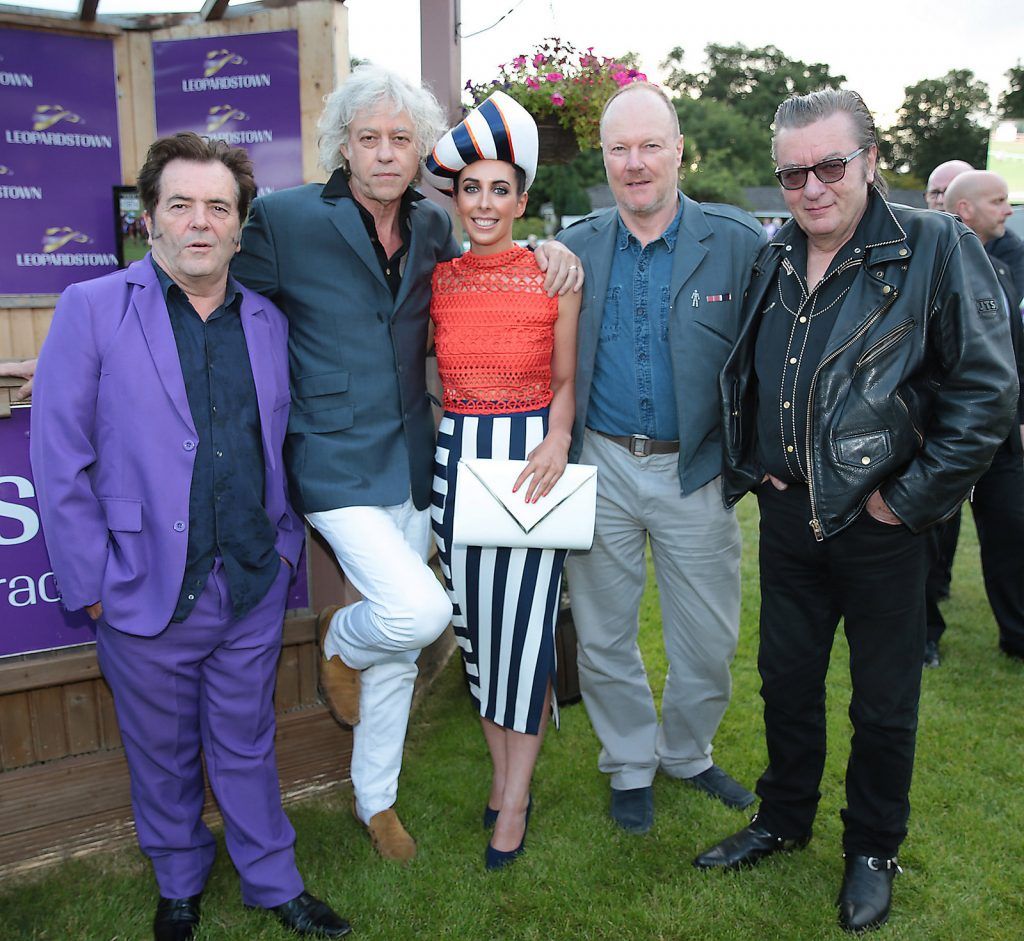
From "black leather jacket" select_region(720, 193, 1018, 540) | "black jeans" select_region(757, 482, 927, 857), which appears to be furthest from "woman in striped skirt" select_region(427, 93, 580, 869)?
"black leather jacket" select_region(720, 193, 1018, 540)

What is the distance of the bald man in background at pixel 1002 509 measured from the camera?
4602mm

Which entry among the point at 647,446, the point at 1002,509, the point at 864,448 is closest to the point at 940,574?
the point at 1002,509

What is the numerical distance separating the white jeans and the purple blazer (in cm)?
53

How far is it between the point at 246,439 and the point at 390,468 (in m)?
0.45

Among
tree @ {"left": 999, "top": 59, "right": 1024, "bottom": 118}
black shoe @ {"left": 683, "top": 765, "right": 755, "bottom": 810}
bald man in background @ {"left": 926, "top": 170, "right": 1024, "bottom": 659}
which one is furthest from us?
tree @ {"left": 999, "top": 59, "right": 1024, "bottom": 118}

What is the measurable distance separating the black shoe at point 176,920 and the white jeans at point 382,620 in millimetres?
627

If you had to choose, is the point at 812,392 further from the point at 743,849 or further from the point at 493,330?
the point at 743,849

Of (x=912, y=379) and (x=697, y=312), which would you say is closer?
(x=912, y=379)

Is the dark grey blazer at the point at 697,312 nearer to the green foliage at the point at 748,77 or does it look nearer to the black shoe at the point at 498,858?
the black shoe at the point at 498,858

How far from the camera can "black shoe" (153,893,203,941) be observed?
2629mm

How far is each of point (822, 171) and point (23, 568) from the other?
2592 mm

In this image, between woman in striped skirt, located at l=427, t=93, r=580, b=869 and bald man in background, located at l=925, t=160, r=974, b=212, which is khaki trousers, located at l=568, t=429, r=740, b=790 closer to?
woman in striped skirt, located at l=427, t=93, r=580, b=869

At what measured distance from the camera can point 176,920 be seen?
2639mm

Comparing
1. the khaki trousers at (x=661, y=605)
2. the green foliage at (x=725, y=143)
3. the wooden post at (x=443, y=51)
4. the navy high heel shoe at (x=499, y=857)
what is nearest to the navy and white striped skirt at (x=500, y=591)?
the khaki trousers at (x=661, y=605)
